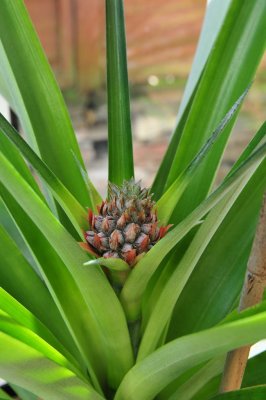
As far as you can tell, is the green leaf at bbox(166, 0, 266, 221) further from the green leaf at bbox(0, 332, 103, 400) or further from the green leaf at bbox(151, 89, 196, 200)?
the green leaf at bbox(0, 332, 103, 400)

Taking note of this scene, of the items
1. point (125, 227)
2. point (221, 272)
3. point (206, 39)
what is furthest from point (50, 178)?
point (206, 39)

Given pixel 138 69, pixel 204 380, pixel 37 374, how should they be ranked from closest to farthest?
1. pixel 37 374
2. pixel 204 380
3. pixel 138 69

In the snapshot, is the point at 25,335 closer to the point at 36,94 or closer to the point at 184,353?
the point at 184,353

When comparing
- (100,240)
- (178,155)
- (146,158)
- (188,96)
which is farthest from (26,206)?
(146,158)

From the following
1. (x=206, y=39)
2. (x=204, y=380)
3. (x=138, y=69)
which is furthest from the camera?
(x=138, y=69)

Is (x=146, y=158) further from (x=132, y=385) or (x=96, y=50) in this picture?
(x=132, y=385)

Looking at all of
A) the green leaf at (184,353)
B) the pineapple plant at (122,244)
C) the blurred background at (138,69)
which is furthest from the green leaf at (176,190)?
the blurred background at (138,69)
